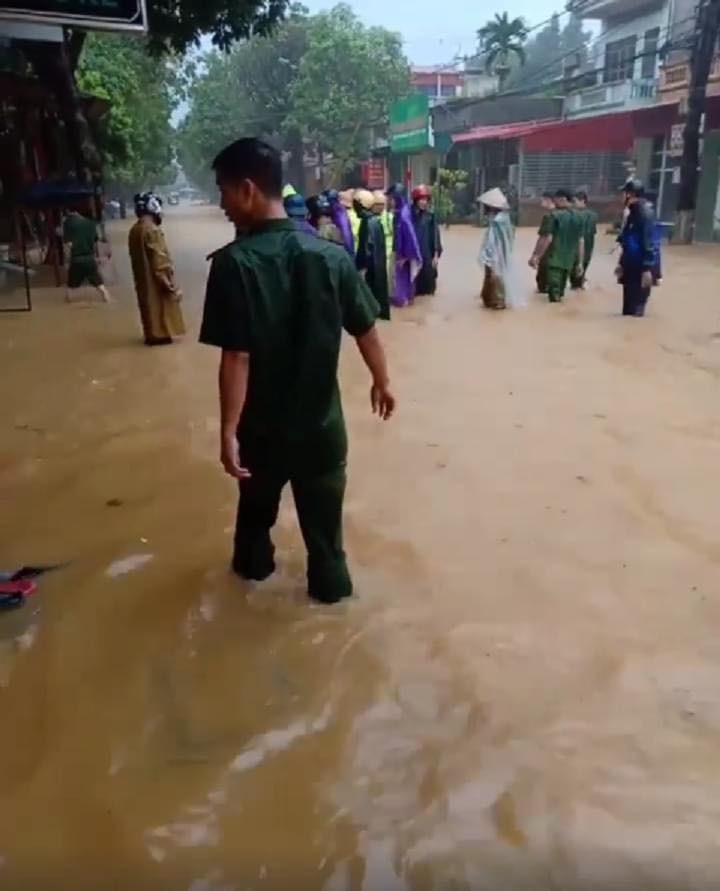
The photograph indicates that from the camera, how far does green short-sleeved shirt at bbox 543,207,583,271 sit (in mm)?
10507

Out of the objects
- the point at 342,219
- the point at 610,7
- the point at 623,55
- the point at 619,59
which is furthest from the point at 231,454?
the point at 619,59

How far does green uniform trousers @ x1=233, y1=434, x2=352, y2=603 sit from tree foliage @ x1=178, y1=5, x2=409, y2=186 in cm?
3301

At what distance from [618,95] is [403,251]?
63.2 ft

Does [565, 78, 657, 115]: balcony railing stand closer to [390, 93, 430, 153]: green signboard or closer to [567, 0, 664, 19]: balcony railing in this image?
[567, 0, 664, 19]: balcony railing

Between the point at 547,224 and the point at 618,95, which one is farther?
the point at 618,95

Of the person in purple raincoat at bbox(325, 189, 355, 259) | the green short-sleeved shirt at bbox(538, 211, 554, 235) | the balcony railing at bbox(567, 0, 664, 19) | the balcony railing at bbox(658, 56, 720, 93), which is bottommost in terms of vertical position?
the green short-sleeved shirt at bbox(538, 211, 554, 235)

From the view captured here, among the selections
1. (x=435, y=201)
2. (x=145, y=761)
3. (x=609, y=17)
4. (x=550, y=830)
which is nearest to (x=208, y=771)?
(x=145, y=761)

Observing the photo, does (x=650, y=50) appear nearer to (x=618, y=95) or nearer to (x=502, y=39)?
(x=618, y=95)

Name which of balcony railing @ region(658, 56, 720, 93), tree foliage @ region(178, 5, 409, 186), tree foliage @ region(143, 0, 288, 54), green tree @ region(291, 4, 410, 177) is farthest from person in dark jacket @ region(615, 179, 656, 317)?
green tree @ region(291, 4, 410, 177)

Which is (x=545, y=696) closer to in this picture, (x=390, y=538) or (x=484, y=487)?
(x=390, y=538)

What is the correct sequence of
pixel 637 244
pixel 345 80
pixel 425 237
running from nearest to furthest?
pixel 637 244, pixel 425 237, pixel 345 80

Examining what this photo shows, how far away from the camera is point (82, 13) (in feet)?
14.8

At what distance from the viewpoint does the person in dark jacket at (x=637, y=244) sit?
357 inches

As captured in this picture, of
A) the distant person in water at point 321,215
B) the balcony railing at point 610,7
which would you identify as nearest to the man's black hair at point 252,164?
the distant person in water at point 321,215
